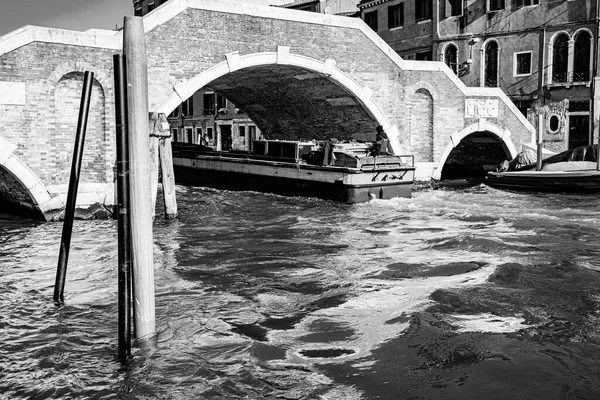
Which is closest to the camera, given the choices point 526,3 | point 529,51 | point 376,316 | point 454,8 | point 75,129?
point 376,316

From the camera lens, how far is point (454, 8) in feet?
83.7

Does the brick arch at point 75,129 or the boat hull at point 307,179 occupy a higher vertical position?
the brick arch at point 75,129

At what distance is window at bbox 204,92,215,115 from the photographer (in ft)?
111

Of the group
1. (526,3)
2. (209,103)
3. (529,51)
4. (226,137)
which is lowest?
(226,137)

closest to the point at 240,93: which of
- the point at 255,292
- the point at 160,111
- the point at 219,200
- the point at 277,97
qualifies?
the point at 277,97

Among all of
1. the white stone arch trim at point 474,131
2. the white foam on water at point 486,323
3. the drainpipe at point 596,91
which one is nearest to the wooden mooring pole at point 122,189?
the white foam on water at point 486,323

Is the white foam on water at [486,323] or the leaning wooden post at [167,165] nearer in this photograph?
the white foam on water at [486,323]

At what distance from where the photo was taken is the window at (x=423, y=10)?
Answer: 26047mm

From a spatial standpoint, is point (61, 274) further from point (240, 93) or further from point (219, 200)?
point (240, 93)

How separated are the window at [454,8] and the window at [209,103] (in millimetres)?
12970

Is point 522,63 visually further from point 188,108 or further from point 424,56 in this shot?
point 188,108

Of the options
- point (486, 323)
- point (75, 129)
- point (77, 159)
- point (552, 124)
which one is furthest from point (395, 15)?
point (77, 159)

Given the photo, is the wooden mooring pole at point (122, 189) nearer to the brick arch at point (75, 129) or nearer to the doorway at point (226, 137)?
the brick arch at point (75, 129)

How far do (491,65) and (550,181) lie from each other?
30.3 feet
